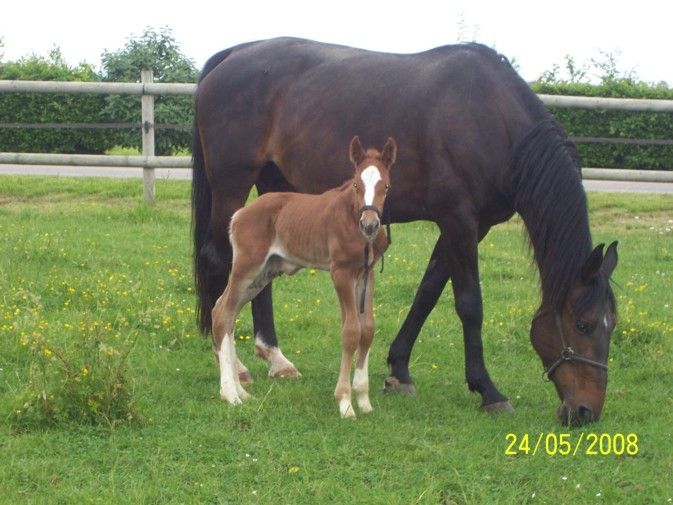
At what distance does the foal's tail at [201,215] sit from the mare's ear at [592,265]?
2663 millimetres

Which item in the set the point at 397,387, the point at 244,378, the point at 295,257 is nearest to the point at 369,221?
the point at 295,257

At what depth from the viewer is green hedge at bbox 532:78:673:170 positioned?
17.8 m

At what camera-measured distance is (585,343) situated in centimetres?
567

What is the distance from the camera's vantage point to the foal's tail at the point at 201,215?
7.14 meters

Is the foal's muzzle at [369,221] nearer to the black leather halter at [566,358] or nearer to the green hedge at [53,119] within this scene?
the black leather halter at [566,358]

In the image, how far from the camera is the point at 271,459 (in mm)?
5090

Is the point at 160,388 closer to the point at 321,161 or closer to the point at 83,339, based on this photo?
the point at 83,339

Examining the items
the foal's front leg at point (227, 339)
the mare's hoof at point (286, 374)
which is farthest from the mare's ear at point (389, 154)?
the mare's hoof at point (286, 374)

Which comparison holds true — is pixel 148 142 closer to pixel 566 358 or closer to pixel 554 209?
pixel 554 209

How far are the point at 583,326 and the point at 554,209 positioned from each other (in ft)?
2.24

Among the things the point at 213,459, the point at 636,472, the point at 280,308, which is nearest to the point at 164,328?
the point at 280,308

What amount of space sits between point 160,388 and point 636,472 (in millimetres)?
2858

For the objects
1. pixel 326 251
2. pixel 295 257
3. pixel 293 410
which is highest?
pixel 326 251

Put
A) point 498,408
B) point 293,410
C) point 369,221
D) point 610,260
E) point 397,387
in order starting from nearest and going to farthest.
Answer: point 369,221, point 610,260, point 293,410, point 498,408, point 397,387
